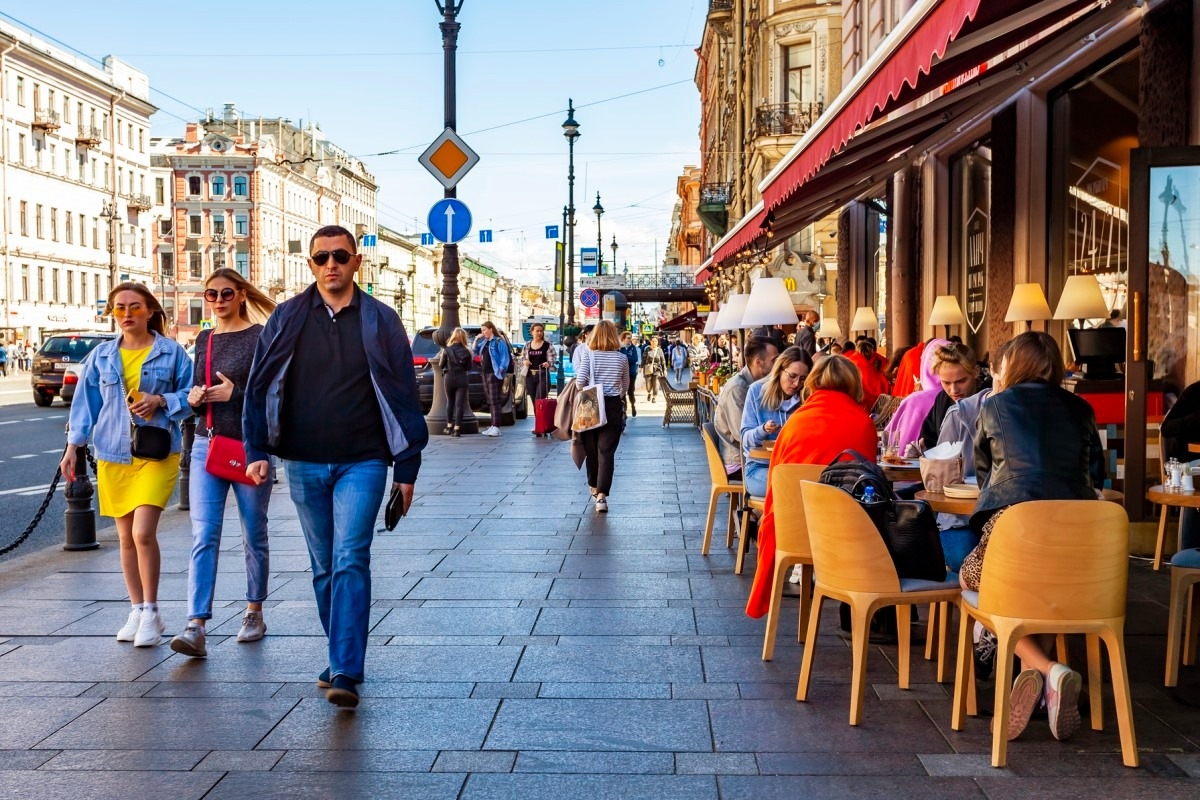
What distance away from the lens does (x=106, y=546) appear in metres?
9.87

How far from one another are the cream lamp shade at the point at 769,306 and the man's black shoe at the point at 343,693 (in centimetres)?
890

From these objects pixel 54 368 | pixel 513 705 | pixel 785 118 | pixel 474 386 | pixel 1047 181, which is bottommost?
pixel 513 705

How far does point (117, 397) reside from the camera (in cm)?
673

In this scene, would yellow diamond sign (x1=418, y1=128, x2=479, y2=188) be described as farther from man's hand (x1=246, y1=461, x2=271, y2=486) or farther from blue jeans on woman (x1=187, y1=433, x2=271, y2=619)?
man's hand (x1=246, y1=461, x2=271, y2=486)

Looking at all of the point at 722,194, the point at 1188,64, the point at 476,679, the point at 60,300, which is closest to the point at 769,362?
the point at 1188,64

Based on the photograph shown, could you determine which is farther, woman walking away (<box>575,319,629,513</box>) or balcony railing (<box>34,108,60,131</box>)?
balcony railing (<box>34,108,60,131</box>)

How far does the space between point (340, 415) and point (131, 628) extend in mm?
2038

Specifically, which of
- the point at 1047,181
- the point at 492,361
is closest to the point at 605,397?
the point at 1047,181

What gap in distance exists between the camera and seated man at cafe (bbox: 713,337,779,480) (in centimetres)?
942

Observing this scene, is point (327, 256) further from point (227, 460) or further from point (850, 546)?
point (850, 546)

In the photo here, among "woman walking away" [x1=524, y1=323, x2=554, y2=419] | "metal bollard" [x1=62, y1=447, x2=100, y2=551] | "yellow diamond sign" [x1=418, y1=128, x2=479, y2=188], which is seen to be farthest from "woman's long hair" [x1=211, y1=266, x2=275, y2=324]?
"woman walking away" [x1=524, y1=323, x2=554, y2=419]

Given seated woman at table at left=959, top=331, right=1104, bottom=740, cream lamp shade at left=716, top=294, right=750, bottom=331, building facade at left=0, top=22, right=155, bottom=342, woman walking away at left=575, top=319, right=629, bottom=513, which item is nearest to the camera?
seated woman at table at left=959, top=331, right=1104, bottom=740

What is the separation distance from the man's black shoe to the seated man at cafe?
14.9 feet

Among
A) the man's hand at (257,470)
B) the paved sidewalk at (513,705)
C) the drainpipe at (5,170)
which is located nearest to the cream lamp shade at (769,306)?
the paved sidewalk at (513,705)
